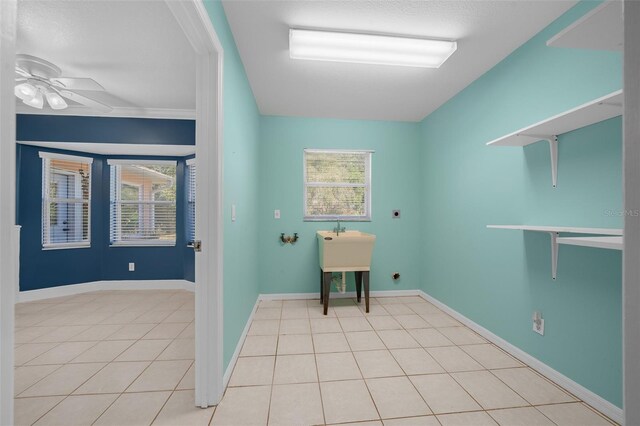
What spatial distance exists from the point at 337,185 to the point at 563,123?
7.84 feet

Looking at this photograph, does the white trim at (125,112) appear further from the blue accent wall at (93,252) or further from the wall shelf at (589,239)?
the wall shelf at (589,239)

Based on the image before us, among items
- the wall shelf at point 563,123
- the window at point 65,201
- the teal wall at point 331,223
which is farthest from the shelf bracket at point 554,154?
the window at point 65,201

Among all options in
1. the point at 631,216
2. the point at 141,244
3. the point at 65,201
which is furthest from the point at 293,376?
the point at 65,201

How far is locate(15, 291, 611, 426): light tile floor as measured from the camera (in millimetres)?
1462

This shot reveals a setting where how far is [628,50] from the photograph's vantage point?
1.26 feet

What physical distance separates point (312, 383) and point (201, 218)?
1288 mm

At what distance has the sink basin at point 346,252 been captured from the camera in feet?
9.39

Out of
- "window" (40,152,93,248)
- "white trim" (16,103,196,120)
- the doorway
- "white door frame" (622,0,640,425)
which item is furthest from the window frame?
"window" (40,152,93,248)

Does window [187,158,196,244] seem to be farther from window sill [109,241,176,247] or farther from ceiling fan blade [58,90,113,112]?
ceiling fan blade [58,90,113,112]

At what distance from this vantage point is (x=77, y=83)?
90.8 inches

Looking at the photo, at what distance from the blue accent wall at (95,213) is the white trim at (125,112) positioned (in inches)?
2.1

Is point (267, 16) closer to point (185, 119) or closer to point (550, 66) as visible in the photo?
point (550, 66)

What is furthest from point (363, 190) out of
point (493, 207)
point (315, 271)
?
point (493, 207)

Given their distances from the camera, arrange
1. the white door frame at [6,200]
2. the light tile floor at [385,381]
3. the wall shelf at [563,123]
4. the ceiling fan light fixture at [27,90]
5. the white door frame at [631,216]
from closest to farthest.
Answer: the white door frame at [631,216]
the white door frame at [6,200]
the wall shelf at [563,123]
the light tile floor at [385,381]
the ceiling fan light fixture at [27,90]
